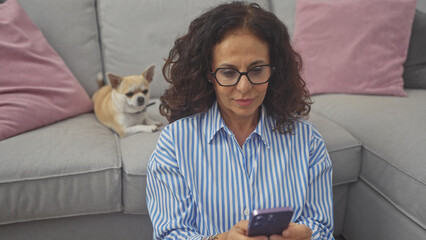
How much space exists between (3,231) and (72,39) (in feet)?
3.08

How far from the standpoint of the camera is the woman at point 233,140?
36.5 inches

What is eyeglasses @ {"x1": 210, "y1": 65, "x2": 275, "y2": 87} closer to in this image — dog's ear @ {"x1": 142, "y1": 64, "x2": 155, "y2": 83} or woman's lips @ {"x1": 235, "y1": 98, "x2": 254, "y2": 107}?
woman's lips @ {"x1": 235, "y1": 98, "x2": 254, "y2": 107}

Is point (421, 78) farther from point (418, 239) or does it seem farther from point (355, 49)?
point (418, 239)

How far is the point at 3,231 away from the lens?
126cm

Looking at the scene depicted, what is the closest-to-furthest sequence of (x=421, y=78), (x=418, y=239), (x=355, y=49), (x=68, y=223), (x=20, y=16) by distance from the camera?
(x=418, y=239) → (x=68, y=223) → (x=20, y=16) → (x=355, y=49) → (x=421, y=78)

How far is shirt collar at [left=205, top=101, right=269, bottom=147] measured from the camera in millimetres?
1004

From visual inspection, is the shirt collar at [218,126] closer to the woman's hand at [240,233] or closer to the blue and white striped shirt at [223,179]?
the blue and white striped shirt at [223,179]

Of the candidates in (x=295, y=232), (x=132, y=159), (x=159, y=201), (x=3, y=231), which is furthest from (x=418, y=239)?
(x=3, y=231)

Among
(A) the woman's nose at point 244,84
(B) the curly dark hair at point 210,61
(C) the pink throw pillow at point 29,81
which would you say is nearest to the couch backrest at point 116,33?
(C) the pink throw pillow at point 29,81

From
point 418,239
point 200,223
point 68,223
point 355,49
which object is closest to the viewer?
point 200,223

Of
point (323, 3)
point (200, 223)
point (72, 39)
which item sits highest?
point (323, 3)

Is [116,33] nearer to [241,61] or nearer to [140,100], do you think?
[140,100]

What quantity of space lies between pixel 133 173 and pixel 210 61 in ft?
1.57

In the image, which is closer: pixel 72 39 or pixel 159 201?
pixel 159 201
